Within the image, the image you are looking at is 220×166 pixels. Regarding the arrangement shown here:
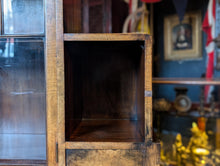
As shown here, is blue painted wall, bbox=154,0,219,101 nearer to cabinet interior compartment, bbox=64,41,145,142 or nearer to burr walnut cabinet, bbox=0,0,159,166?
cabinet interior compartment, bbox=64,41,145,142

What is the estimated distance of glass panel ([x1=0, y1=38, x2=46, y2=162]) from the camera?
2.06 ft

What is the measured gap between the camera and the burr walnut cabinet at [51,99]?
568mm

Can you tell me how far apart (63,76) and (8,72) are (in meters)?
0.23

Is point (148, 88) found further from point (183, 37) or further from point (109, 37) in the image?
point (183, 37)

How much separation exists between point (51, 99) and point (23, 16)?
1.00 ft

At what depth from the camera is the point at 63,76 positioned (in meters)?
0.57

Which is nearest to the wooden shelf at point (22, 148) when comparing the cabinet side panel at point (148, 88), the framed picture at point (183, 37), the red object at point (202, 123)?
the cabinet side panel at point (148, 88)

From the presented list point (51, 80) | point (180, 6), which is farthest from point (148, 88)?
point (180, 6)

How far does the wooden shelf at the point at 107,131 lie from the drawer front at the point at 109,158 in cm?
4

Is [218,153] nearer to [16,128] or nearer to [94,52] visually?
[94,52]

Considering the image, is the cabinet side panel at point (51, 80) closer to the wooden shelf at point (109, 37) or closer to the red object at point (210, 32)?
the wooden shelf at point (109, 37)

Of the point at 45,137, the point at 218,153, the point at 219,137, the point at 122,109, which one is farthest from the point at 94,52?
the point at 219,137

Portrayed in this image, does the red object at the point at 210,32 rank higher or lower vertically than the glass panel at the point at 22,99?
higher

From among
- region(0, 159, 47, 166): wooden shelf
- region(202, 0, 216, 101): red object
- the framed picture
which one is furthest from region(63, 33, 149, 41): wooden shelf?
the framed picture
